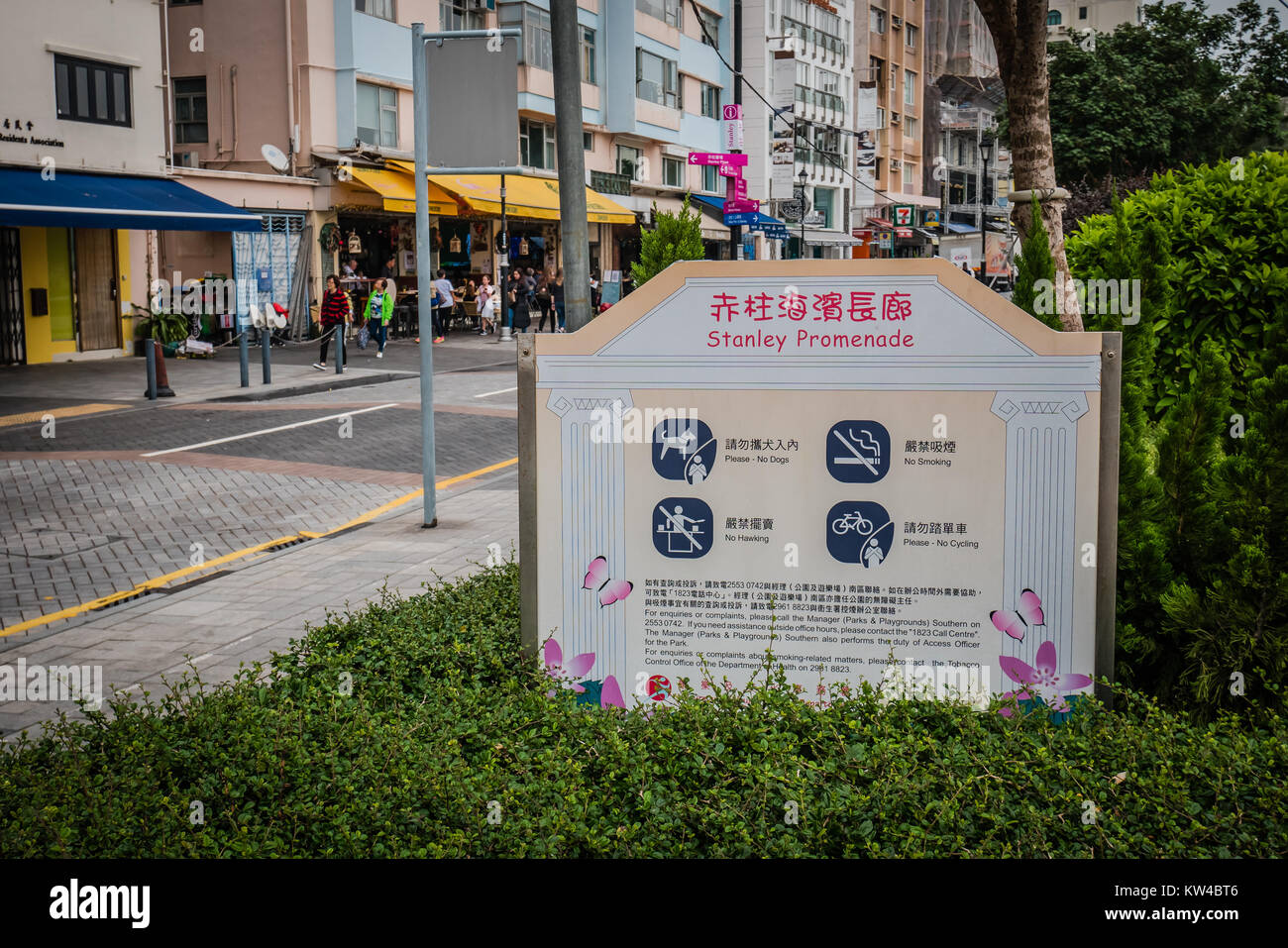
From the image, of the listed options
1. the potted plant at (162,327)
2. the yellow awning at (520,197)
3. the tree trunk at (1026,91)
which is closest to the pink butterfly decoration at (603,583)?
the tree trunk at (1026,91)

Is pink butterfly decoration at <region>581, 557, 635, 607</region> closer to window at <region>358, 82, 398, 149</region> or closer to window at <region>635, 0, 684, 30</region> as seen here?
window at <region>358, 82, 398, 149</region>

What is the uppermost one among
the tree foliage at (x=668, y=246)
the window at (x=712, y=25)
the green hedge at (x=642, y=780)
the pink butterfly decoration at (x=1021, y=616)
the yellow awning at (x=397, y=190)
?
the window at (x=712, y=25)

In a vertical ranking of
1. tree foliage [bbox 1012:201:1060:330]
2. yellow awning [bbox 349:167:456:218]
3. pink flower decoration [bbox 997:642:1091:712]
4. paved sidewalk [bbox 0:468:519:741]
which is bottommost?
paved sidewalk [bbox 0:468:519:741]

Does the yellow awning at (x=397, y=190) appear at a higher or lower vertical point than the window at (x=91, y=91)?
lower

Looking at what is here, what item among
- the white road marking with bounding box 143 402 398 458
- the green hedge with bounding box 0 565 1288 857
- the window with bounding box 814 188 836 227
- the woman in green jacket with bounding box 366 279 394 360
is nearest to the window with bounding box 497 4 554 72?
the woman in green jacket with bounding box 366 279 394 360

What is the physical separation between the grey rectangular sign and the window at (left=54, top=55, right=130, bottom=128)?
17.7m

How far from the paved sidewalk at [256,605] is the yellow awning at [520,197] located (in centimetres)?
2056

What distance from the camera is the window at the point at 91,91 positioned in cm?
2440

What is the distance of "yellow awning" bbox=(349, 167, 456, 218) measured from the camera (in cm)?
3080

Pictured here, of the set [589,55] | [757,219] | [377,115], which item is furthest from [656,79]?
[377,115]

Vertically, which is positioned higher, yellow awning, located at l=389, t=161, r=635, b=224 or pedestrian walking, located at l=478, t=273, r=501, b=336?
yellow awning, located at l=389, t=161, r=635, b=224

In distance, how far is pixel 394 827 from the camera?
3.27m

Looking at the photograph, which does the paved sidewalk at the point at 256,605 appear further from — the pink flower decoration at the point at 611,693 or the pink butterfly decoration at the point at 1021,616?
the pink butterfly decoration at the point at 1021,616
